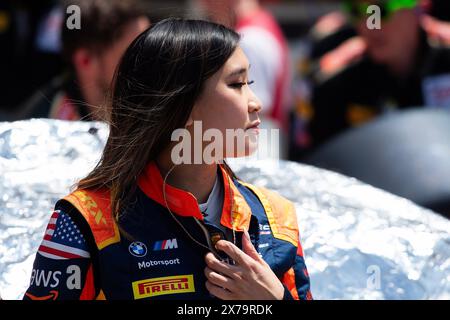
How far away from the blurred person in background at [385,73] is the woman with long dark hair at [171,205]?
7.25ft

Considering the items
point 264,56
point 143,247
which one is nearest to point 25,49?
point 264,56

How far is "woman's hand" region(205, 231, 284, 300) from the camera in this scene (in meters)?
1.79

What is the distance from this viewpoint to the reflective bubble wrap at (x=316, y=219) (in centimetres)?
231

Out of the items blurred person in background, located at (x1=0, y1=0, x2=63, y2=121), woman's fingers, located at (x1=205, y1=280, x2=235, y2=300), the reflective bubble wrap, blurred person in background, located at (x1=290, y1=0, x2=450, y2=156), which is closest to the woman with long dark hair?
woman's fingers, located at (x1=205, y1=280, x2=235, y2=300)

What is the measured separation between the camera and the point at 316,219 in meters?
2.52

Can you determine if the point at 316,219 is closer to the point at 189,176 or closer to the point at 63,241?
the point at 189,176

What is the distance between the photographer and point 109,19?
321 centimetres

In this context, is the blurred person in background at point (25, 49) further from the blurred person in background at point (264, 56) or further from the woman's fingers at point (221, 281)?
the woman's fingers at point (221, 281)

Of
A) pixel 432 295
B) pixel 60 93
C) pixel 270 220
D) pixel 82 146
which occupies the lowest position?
pixel 432 295

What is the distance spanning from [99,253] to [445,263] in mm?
977

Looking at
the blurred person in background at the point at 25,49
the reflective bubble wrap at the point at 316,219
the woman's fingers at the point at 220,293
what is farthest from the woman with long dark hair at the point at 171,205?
the blurred person in background at the point at 25,49

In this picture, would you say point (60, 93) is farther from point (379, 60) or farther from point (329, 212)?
point (379, 60)

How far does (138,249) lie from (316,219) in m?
0.81

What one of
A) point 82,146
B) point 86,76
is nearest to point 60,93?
point 86,76
